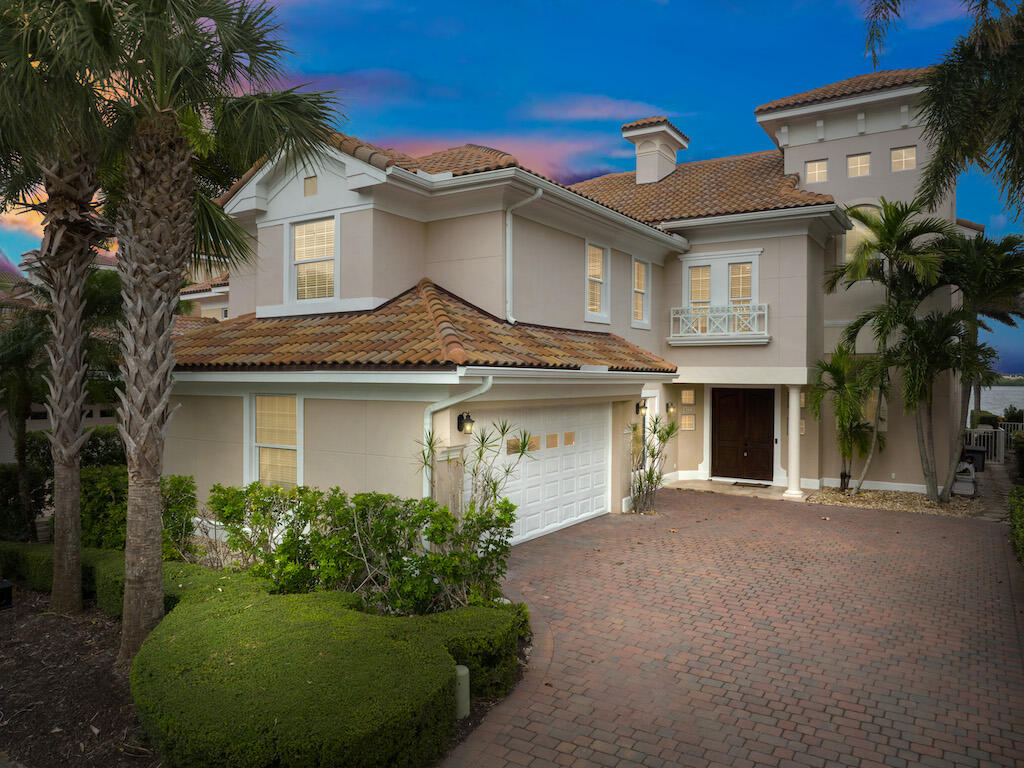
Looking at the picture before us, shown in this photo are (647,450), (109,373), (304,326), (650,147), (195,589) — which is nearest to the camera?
(195,589)

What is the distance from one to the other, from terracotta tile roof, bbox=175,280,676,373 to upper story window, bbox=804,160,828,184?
8037 mm

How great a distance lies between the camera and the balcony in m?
15.2

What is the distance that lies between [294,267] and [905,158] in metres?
14.8

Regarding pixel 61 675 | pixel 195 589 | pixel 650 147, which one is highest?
pixel 650 147

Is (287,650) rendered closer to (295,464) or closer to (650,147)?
(295,464)

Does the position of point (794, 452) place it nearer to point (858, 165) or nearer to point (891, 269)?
point (891, 269)

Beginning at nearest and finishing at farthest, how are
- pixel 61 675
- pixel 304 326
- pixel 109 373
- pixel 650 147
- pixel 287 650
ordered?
pixel 287 650, pixel 61 675, pixel 109 373, pixel 304 326, pixel 650 147

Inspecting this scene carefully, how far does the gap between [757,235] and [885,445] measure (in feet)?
20.0

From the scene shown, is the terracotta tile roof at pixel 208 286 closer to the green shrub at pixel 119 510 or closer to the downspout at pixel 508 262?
the green shrub at pixel 119 510

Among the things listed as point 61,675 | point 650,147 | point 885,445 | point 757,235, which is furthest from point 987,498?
point 61,675

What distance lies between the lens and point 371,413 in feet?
30.2

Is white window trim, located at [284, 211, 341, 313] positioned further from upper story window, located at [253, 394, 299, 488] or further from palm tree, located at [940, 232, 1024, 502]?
palm tree, located at [940, 232, 1024, 502]

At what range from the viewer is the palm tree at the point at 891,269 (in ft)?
44.8

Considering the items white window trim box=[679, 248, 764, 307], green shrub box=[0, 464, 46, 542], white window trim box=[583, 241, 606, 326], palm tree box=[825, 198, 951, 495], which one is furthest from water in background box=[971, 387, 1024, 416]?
green shrub box=[0, 464, 46, 542]
